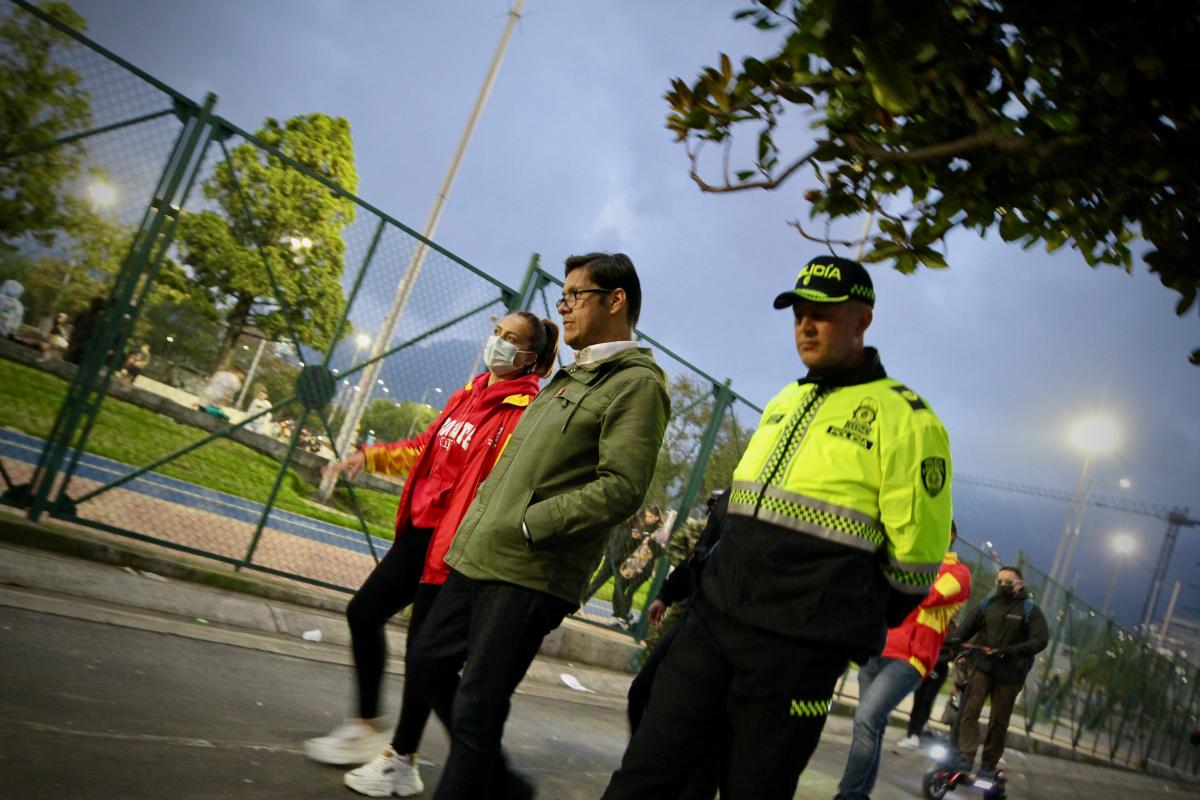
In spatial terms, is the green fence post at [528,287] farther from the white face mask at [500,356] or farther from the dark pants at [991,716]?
the dark pants at [991,716]

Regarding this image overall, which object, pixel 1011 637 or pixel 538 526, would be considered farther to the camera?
pixel 1011 637

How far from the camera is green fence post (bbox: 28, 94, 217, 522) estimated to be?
550 centimetres

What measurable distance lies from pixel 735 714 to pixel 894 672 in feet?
10.8

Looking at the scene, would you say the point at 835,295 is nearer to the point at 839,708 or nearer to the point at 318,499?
A: the point at 318,499

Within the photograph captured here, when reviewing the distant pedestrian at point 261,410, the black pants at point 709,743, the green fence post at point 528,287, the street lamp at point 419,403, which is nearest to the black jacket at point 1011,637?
the green fence post at point 528,287

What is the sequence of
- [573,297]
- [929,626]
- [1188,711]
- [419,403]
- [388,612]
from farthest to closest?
[1188,711] → [419,403] → [929,626] → [388,612] → [573,297]

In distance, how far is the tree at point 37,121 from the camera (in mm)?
5094

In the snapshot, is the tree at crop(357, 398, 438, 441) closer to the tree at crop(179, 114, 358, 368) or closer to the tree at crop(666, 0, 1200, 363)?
the tree at crop(179, 114, 358, 368)

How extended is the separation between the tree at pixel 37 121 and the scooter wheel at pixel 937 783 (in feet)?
24.1

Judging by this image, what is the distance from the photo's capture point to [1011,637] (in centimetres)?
814

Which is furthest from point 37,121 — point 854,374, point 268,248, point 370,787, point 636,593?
point 636,593

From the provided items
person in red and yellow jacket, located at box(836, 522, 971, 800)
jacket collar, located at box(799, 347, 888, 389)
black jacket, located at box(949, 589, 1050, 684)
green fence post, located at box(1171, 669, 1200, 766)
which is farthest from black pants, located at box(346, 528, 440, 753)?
green fence post, located at box(1171, 669, 1200, 766)

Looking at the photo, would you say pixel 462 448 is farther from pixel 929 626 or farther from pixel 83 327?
pixel 929 626

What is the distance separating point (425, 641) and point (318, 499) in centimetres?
434
